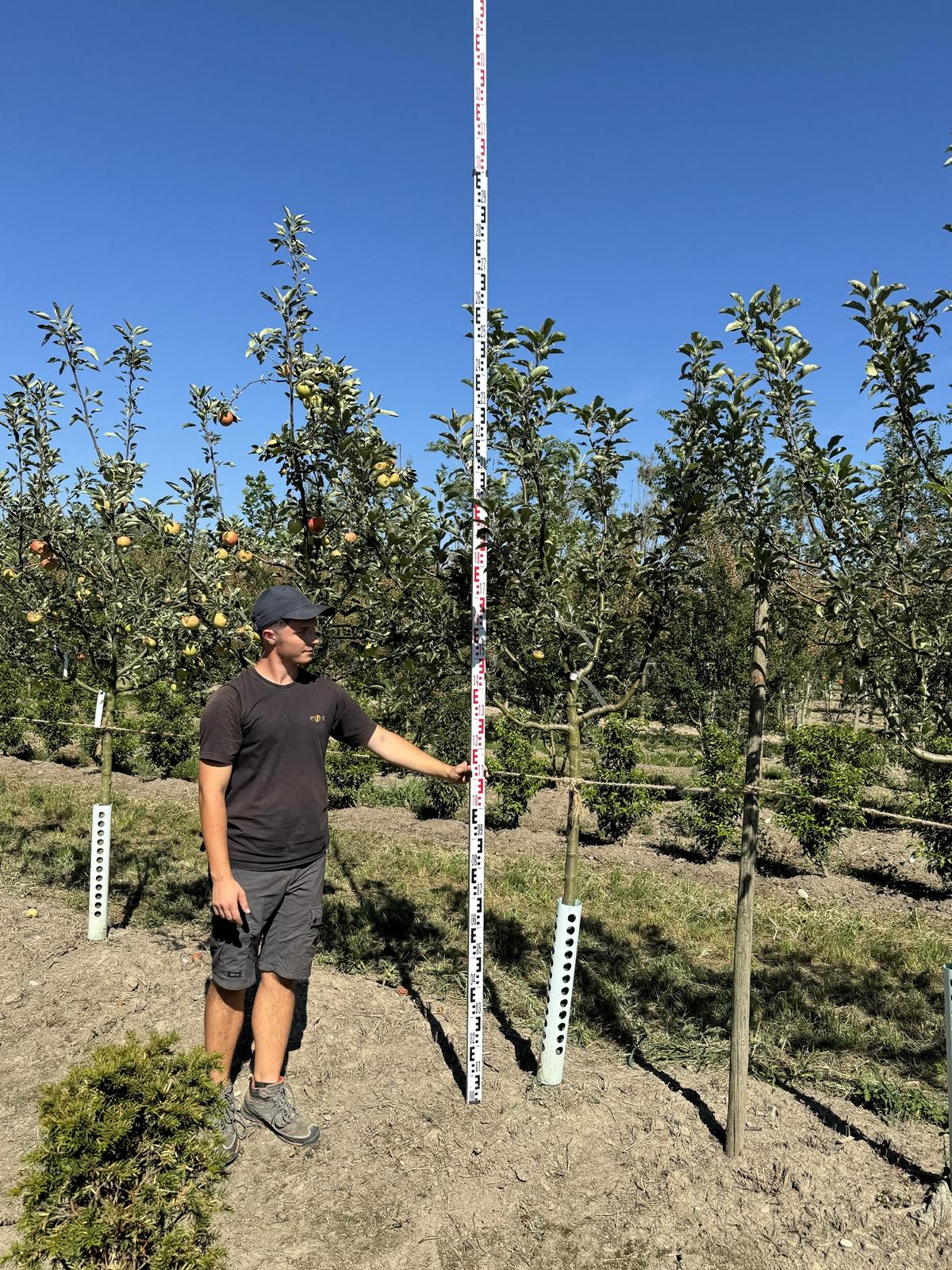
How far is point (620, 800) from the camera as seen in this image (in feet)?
28.9

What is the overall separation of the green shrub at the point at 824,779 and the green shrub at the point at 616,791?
146 centimetres

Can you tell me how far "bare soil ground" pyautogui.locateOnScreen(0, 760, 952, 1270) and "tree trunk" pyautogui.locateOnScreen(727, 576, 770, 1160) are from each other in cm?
21

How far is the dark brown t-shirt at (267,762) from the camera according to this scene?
10.3 ft

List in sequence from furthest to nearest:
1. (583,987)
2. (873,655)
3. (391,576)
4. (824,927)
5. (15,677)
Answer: (15,677) → (824,927) → (583,987) → (391,576) → (873,655)

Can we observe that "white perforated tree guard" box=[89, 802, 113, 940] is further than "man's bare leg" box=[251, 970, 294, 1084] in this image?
Yes

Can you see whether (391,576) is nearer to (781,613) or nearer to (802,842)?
(781,613)

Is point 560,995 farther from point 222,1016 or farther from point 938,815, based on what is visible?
point 938,815

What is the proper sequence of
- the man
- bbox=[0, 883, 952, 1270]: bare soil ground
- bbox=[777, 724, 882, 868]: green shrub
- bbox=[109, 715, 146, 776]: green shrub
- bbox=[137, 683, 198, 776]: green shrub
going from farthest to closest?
bbox=[109, 715, 146, 776]: green shrub < bbox=[137, 683, 198, 776]: green shrub < bbox=[777, 724, 882, 868]: green shrub < the man < bbox=[0, 883, 952, 1270]: bare soil ground

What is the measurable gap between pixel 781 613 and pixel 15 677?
12.4 metres

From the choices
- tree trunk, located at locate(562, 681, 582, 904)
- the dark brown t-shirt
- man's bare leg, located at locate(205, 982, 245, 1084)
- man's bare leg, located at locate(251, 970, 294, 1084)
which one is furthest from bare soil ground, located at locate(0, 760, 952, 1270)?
the dark brown t-shirt

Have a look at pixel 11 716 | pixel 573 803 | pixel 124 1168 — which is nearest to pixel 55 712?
pixel 11 716

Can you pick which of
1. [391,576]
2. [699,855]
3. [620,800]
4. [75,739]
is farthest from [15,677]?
[391,576]

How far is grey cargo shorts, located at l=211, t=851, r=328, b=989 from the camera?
3.22 m

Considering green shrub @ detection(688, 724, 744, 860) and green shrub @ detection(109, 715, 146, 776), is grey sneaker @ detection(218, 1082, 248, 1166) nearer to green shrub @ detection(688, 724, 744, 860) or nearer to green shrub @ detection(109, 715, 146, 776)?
green shrub @ detection(688, 724, 744, 860)
